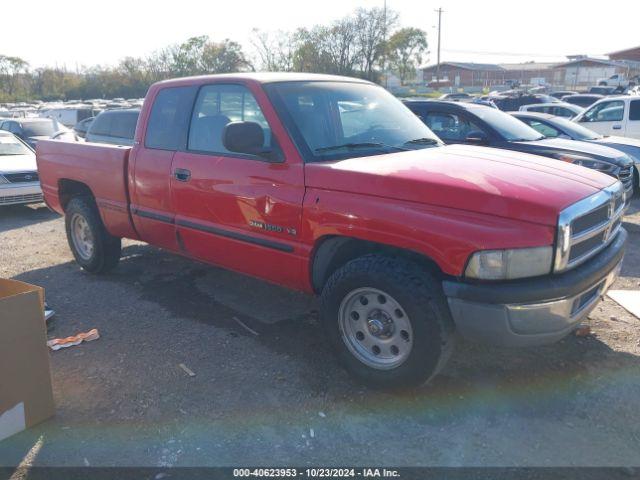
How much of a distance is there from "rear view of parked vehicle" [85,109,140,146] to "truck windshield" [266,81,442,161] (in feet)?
24.2

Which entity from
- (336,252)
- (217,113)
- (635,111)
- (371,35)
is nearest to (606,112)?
(635,111)

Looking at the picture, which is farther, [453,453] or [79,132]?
[79,132]

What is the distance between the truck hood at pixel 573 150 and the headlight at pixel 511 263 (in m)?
4.95

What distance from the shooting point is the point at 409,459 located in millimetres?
2811

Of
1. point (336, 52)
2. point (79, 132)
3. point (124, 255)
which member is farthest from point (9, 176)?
point (336, 52)

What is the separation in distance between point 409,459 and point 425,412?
0.45 metres

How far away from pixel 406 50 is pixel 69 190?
65.3 meters

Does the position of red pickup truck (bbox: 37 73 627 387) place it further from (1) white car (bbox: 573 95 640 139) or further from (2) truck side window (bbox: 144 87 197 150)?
(1) white car (bbox: 573 95 640 139)

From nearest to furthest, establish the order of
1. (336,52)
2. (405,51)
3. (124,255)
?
(124,255) < (336,52) < (405,51)

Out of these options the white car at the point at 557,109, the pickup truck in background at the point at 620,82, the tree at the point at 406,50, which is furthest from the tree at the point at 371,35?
the white car at the point at 557,109

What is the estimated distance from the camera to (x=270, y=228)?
12.4 ft

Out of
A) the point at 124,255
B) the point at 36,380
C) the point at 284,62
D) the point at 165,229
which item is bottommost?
the point at 124,255

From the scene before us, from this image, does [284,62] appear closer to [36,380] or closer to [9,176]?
[9,176]

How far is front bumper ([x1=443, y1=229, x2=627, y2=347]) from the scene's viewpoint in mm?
2828
